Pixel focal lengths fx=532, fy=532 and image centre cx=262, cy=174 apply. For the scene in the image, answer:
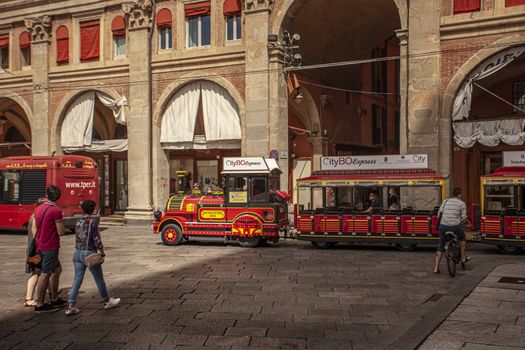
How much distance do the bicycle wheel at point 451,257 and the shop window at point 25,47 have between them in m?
23.8

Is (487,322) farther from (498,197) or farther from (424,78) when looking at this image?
(424,78)

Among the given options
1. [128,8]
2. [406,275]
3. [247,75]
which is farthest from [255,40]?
[406,275]

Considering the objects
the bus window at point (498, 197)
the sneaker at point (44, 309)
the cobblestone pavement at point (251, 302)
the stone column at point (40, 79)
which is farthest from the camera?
the stone column at point (40, 79)

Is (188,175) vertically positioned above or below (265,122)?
below

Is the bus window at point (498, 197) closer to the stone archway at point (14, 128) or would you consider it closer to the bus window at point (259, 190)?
the bus window at point (259, 190)

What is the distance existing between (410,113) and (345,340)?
13.5m

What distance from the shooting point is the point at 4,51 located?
92.5ft

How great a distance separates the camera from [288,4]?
69.1 feet

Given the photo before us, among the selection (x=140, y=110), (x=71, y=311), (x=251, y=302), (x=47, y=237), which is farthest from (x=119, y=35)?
(x=251, y=302)

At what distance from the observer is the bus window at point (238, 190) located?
16.1 metres

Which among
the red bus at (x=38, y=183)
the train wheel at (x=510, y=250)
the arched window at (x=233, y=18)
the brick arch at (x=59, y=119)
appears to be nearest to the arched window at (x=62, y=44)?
the brick arch at (x=59, y=119)

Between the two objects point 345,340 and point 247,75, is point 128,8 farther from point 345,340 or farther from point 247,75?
point 345,340

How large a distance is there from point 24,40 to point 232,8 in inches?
466

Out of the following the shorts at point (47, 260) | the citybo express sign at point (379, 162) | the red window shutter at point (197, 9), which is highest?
the red window shutter at point (197, 9)
